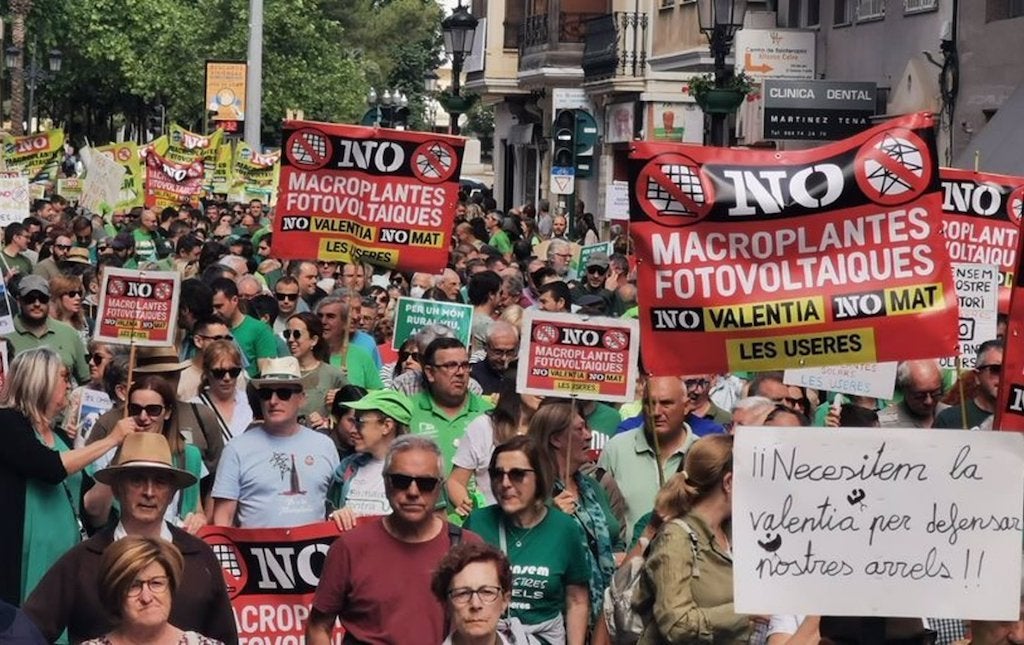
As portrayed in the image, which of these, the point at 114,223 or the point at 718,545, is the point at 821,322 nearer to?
the point at 718,545

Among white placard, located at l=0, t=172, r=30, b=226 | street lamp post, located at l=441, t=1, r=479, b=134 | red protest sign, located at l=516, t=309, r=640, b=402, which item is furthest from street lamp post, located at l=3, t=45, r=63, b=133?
red protest sign, located at l=516, t=309, r=640, b=402

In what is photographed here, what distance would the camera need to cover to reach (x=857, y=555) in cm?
671

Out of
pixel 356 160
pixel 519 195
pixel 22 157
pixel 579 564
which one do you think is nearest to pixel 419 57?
pixel 519 195

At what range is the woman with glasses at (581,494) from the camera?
8.30 metres

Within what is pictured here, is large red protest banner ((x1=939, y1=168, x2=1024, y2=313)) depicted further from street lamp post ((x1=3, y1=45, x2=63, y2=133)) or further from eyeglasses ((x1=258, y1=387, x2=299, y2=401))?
street lamp post ((x1=3, y1=45, x2=63, y2=133))

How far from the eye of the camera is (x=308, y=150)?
15.6m

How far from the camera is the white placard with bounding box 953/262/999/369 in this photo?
12.8 metres

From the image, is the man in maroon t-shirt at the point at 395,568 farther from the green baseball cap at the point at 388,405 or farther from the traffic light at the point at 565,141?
the traffic light at the point at 565,141

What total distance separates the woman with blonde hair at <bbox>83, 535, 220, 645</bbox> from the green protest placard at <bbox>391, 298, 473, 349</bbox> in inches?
312

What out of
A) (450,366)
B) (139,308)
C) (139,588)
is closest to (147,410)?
(450,366)

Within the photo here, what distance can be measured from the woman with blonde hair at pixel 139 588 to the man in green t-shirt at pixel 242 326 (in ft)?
23.5

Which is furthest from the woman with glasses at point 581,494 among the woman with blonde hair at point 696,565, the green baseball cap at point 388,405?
the woman with blonde hair at point 696,565

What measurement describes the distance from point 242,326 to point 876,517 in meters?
7.70

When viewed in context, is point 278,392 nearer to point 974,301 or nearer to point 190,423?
point 190,423
